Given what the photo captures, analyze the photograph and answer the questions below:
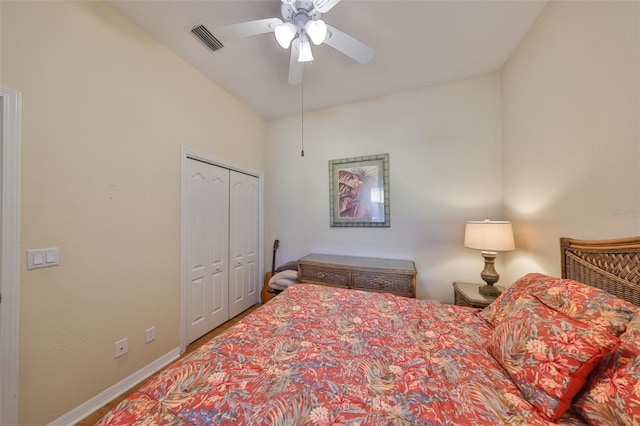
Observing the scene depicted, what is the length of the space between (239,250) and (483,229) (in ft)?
8.94

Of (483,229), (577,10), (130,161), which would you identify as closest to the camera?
(577,10)

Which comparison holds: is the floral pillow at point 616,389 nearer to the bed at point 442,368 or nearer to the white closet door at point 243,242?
the bed at point 442,368

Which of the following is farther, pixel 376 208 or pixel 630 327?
pixel 376 208

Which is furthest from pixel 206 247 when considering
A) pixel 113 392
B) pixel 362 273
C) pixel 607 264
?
pixel 607 264

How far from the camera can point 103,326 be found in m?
1.50

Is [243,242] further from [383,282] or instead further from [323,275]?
[383,282]

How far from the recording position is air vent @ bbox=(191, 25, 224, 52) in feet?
5.49

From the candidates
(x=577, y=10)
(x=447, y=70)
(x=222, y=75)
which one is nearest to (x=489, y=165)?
(x=447, y=70)

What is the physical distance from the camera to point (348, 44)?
4.75ft

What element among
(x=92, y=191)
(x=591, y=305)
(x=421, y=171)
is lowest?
(x=591, y=305)

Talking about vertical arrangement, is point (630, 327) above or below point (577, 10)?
below

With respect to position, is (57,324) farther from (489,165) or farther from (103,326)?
(489,165)

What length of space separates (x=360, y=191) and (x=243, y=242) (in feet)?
5.68

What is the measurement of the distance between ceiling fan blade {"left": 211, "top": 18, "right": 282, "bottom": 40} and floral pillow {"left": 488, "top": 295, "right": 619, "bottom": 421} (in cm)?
212
